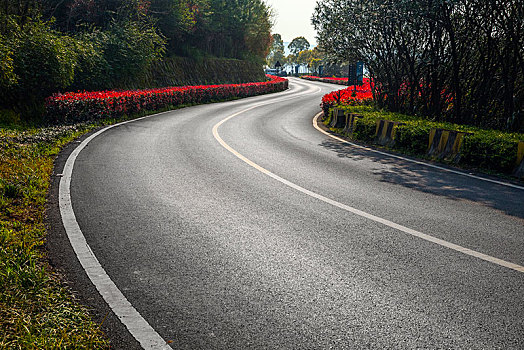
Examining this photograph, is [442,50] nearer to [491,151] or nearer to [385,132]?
[385,132]

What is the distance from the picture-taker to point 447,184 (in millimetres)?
7613

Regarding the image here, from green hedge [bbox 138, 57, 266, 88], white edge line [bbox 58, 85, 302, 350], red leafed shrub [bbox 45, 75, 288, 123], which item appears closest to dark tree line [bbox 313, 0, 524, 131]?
red leafed shrub [bbox 45, 75, 288, 123]

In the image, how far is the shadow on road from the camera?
6.49 metres

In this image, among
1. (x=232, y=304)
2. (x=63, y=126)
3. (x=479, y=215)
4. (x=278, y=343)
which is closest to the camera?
(x=278, y=343)

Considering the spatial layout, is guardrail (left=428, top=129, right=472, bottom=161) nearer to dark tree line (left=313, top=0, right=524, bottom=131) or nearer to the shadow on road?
the shadow on road

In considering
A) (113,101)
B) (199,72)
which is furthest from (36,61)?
(199,72)

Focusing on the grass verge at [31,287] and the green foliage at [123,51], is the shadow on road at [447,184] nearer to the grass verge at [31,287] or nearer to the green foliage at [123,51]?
the grass verge at [31,287]

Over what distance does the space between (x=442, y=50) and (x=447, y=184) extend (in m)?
7.53

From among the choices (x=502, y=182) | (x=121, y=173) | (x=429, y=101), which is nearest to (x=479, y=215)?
(x=502, y=182)

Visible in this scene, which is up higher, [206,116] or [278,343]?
[278,343]

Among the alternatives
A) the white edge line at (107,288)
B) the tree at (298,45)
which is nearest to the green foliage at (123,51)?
the white edge line at (107,288)

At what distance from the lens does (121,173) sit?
7.92 metres

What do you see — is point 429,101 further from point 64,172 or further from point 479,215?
point 64,172

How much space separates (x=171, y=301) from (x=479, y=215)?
4.46 m
